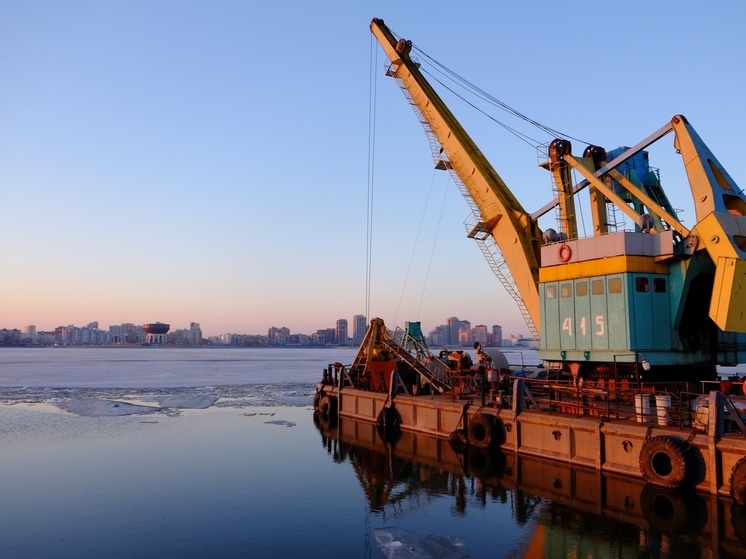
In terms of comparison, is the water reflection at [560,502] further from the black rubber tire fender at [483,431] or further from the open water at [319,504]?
the black rubber tire fender at [483,431]

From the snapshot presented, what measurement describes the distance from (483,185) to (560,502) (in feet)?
65.6

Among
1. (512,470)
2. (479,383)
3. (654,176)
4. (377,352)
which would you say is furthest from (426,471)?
(654,176)

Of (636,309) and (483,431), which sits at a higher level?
(636,309)

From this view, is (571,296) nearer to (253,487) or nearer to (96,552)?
(253,487)

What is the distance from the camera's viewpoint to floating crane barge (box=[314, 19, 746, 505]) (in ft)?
62.4

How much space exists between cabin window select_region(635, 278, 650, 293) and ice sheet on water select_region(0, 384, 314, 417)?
31646mm

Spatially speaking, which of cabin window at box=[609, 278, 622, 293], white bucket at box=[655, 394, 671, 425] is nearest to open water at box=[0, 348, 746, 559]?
white bucket at box=[655, 394, 671, 425]

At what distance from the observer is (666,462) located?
18.0m

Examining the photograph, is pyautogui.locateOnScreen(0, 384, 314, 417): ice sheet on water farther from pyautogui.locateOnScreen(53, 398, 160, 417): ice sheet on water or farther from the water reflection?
the water reflection

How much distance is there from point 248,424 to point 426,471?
16972 mm

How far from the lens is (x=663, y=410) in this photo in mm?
19000

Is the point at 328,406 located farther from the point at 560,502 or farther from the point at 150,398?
the point at 150,398

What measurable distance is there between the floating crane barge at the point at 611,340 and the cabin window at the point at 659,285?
9cm

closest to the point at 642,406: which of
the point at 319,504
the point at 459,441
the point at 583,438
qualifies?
the point at 583,438
